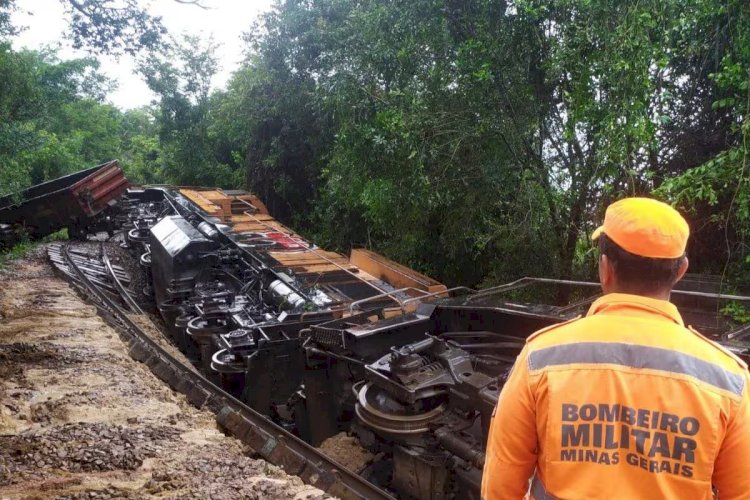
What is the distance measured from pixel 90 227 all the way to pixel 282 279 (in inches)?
332

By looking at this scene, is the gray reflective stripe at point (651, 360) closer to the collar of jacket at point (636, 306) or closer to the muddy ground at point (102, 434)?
the collar of jacket at point (636, 306)

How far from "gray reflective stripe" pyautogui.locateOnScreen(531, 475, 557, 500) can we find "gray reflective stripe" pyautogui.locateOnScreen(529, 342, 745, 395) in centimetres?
38

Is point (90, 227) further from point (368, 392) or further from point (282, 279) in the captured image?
point (368, 392)

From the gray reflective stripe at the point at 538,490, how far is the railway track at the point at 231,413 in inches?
93.2

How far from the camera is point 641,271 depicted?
153 centimetres

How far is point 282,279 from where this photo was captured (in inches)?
334

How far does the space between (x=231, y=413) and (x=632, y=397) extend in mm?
3755

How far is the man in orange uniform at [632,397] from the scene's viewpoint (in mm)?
1407

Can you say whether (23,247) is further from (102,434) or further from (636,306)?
(636,306)

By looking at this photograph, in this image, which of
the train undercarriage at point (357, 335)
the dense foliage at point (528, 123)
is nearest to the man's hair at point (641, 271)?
the train undercarriage at point (357, 335)

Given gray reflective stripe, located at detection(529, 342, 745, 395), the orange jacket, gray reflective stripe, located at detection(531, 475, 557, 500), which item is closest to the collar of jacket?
the orange jacket

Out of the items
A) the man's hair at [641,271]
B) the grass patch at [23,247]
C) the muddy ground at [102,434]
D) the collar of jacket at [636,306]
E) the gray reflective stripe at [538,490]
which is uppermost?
the man's hair at [641,271]

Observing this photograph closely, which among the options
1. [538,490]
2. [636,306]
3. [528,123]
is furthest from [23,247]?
[636,306]

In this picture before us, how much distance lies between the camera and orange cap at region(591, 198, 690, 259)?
59.0 inches
